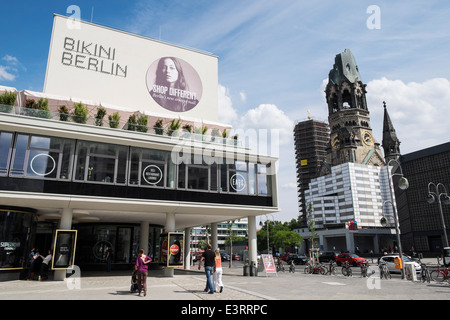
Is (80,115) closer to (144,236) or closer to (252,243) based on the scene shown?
(144,236)

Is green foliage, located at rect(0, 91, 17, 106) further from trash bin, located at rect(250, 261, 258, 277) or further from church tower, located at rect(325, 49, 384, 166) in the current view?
church tower, located at rect(325, 49, 384, 166)

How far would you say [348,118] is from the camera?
123m

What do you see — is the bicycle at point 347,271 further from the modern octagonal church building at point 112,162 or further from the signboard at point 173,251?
the signboard at point 173,251

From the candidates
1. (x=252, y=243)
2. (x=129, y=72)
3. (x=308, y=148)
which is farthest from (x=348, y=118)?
(x=252, y=243)

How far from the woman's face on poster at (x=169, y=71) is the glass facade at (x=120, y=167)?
14.4 meters

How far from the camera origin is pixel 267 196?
24.4m

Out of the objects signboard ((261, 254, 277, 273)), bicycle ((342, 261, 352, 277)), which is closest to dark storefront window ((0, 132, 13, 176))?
signboard ((261, 254, 277, 273))

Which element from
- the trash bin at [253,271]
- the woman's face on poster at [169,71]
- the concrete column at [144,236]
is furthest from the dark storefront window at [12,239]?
the woman's face on poster at [169,71]

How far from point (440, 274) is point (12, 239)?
23482mm

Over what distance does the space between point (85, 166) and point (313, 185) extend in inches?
4435

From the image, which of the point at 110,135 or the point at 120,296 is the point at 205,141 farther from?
the point at 120,296

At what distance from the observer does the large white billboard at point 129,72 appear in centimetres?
2920
